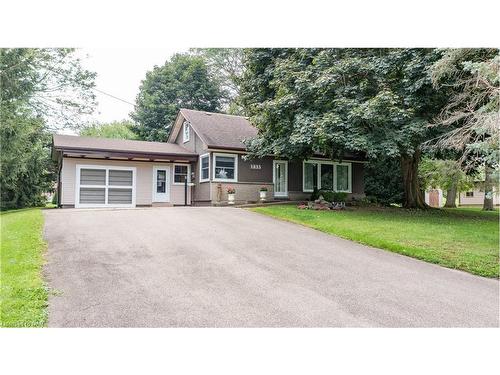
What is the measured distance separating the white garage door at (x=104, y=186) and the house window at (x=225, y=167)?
3.63 meters

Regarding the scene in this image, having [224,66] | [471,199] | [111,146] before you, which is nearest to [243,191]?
[111,146]

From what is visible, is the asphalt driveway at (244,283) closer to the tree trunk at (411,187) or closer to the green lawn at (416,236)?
the green lawn at (416,236)

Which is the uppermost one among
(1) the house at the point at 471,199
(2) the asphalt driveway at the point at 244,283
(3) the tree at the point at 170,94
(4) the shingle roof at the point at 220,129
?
(3) the tree at the point at 170,94

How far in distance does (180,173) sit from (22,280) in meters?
13.3

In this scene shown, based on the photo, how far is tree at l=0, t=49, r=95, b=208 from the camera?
13.8 metres

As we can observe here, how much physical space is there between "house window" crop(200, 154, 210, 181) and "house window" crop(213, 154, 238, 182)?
373 millimetres

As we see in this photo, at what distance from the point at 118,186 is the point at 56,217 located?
5162mm

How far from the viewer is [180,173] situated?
19.0 meters

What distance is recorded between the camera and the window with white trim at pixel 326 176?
19.5 metres

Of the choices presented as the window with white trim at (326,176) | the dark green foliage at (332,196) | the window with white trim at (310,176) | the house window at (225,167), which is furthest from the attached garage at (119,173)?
the dark green foliage at (332,196)

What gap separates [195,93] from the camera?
29.3m

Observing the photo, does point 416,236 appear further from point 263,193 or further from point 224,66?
point 224,66

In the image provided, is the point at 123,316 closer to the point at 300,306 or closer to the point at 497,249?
the point at 300,306
